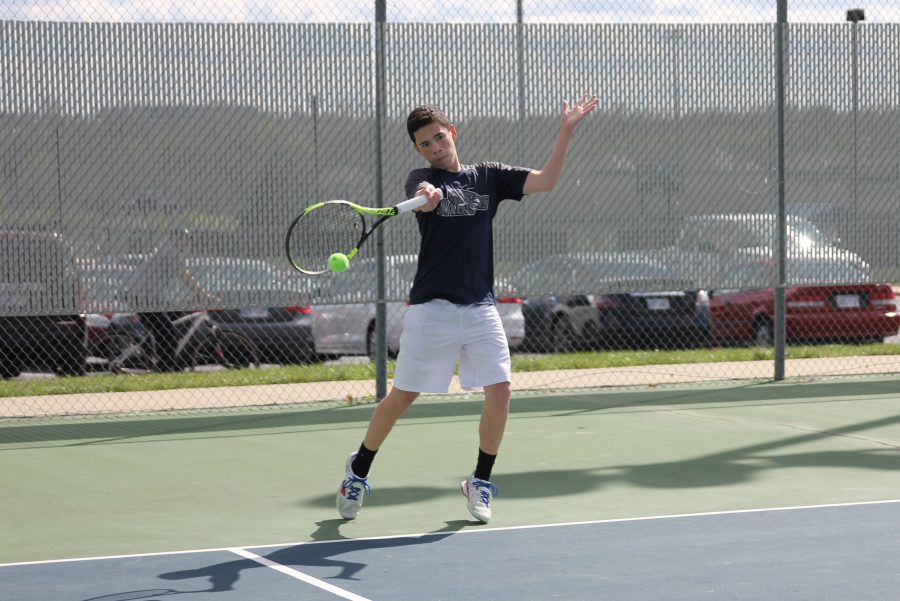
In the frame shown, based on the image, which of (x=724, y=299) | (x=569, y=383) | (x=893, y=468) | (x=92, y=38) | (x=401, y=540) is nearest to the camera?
(x=401, y=540)

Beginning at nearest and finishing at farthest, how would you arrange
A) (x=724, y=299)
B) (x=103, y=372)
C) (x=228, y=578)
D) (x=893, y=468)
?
(x=228, y=578) < (x=893, y=468) < (x=103, y=372) < (x=724, y=299)

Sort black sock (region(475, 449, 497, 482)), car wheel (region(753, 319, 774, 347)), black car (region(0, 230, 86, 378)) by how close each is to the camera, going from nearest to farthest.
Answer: black sock (region(475, 449, 497, 482)) → black car (region(0, 230, 86, 378)) → car wheel (region(753, 319, 774, 347))

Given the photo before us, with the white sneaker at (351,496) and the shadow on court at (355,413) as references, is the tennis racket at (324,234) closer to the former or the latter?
the white sneaker at (351,496)

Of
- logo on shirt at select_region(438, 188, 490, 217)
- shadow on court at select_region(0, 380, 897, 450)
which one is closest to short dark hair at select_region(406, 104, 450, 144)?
logo on shirt at select_region(438, 188, 490, 217)

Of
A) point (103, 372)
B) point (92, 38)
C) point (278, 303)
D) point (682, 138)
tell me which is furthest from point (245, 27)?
point (103, 372)

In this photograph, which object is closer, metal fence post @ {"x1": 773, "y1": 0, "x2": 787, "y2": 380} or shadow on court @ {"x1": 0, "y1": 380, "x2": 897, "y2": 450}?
shadow on court @ {"x1": 0, "y1": 380, "x2": 897, "y2": 450}

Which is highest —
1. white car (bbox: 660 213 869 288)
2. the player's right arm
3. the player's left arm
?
the player's left arm

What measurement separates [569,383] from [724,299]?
4.04m

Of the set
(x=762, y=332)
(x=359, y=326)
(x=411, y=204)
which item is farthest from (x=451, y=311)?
(x=762, y=332)

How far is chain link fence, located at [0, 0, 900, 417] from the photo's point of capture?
403 inches

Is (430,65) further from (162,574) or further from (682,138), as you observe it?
(162,574)

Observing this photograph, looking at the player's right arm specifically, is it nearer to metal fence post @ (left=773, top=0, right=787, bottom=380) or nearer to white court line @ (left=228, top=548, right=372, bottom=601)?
white court line @ (left=228, top=548, right=372, bottom=601)

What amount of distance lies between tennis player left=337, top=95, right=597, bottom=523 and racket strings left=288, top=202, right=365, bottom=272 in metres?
0.33

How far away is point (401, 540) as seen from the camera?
6.41m
